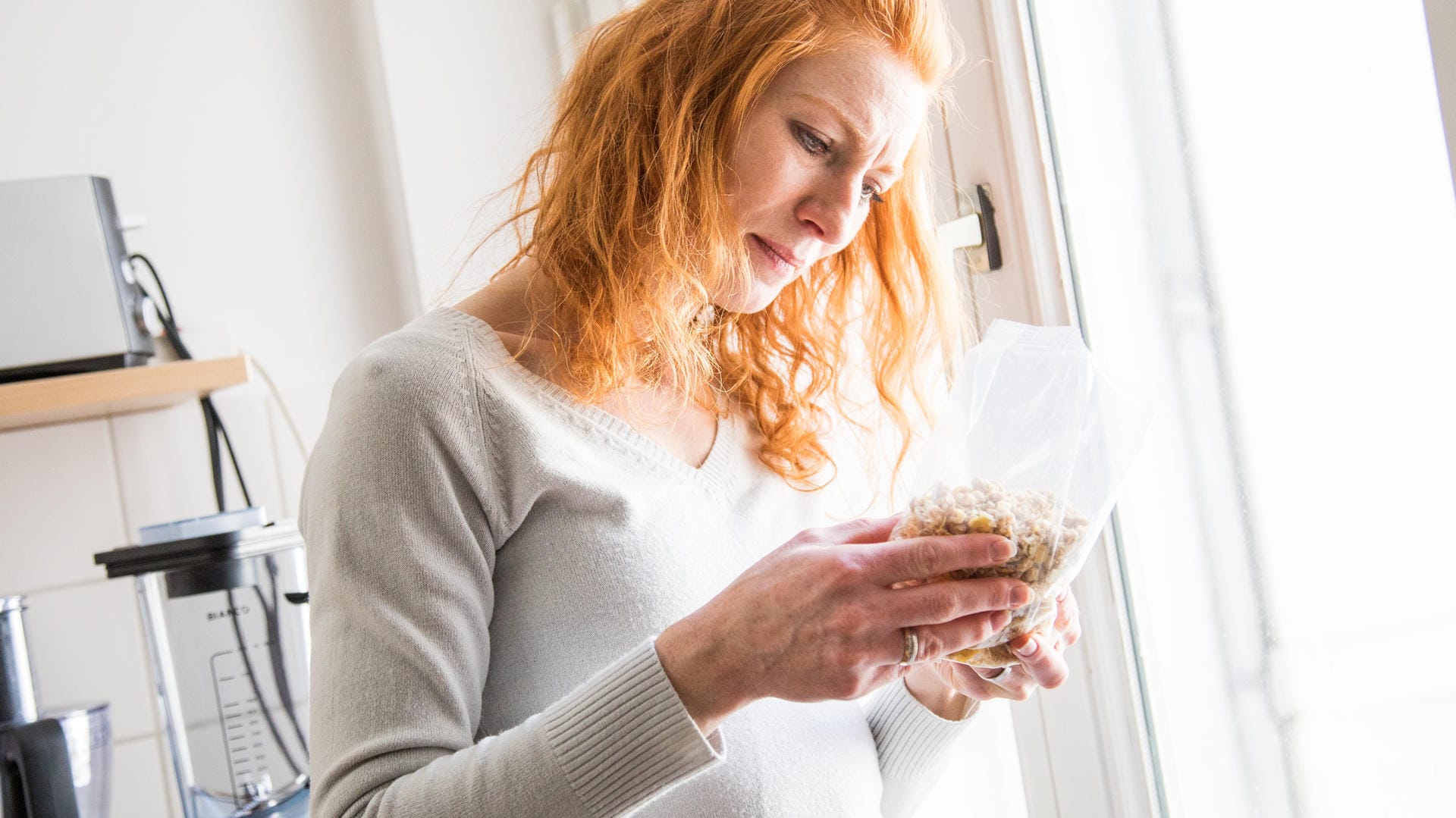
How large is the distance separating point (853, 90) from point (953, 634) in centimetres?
41

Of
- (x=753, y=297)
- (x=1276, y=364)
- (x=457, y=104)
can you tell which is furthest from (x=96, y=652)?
(x=1276, y=364)

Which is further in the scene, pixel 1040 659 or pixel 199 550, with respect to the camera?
pixel 199 550

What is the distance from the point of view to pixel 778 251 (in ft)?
2.82

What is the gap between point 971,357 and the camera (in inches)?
27.4

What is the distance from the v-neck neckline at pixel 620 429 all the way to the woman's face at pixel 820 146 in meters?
0.17

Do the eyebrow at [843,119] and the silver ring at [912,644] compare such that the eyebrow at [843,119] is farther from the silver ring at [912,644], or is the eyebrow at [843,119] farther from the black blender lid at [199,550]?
the black blender lid at [199,550]

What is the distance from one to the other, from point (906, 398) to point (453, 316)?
482 mm

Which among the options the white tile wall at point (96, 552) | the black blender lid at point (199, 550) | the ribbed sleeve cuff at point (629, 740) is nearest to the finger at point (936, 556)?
the ribbed sleeve cuff at point (629, 740)

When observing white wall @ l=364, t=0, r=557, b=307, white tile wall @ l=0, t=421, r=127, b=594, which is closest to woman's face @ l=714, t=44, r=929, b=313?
white wall @ l=364, t=0, r=557, b=307

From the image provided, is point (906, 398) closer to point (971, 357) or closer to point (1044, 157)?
point (1044, 157)

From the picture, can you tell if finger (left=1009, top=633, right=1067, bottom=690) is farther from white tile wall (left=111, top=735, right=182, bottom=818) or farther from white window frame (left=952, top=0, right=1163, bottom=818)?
white tile wall (left=111, top=735, right=182, bottom=818)

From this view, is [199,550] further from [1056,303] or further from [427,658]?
[1056,303]

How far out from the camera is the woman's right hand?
1.88 feet

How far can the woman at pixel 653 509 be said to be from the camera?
2.06 feet
